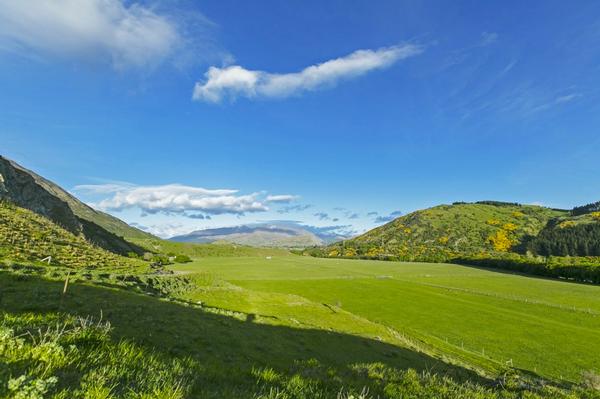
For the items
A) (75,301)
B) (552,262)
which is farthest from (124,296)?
(552,262)

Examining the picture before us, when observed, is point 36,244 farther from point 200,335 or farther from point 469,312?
point 469,312

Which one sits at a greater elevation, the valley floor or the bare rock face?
the bare rock face

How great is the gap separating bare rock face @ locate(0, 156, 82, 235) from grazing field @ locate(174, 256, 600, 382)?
59.2 m

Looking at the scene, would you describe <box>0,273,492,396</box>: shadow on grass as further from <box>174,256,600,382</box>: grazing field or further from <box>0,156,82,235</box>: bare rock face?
<box>0,156,82,235</box>: bare rock face

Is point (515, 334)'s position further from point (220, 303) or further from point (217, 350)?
point (217, 350)

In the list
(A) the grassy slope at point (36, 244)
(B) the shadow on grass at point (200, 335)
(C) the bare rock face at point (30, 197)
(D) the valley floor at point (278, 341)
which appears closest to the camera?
(D) the valley floor at point (278, 341)

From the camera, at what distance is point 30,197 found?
10056 centimetres

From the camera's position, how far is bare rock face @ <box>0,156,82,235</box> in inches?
3579

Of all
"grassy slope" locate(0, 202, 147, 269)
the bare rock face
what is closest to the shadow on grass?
"grassy slope" locate(0, 202, 147, 269)

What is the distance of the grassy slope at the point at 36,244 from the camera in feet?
159

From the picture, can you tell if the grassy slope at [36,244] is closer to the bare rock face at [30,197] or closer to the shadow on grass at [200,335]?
the bare rock face at [30,197]

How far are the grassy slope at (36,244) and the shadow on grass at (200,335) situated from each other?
101 feet

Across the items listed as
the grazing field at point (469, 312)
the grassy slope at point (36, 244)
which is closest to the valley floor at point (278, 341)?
the grazing field at point (469, 312)

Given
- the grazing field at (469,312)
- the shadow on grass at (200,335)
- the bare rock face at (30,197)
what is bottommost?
the grazing field at (469,312)
